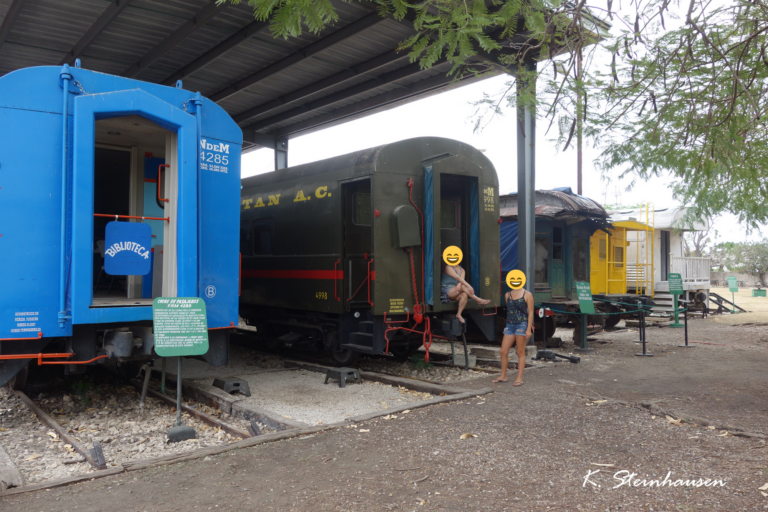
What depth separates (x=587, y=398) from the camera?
283 inches

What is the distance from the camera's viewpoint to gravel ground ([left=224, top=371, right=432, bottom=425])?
6812 millimetres

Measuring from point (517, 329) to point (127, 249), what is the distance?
201 inches

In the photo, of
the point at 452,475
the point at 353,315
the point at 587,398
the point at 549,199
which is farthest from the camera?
the point at 549,199

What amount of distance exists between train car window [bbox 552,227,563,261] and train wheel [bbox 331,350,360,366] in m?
6.97

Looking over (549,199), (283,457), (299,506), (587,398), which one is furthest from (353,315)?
(549,199)

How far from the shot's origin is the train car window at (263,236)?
10.9 m

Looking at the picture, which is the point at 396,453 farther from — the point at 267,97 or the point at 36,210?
the point at 267,97

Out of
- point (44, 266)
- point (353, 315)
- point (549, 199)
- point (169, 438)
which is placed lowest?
point (169, 438)

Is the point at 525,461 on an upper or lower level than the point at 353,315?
lower

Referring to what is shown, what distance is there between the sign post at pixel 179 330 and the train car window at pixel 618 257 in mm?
13987

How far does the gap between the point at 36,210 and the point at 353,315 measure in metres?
4.64

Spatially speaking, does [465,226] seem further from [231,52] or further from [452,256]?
[231,52]

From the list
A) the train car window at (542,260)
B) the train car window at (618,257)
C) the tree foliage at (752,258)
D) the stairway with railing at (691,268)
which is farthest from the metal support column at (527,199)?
the tree foliage at (752,258)

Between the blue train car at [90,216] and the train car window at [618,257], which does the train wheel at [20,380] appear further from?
the train car window at [618,257]
